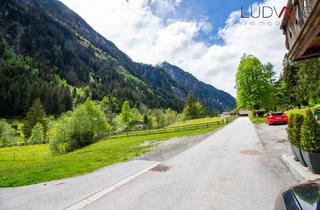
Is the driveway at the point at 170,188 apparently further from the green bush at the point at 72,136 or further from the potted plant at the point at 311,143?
the green bush at the point at 72,136

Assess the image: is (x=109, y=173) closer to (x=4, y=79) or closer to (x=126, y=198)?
(x=126, y=198)

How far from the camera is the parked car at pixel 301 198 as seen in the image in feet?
9.20

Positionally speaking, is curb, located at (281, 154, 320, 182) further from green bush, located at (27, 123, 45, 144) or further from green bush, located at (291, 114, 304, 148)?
green bush, located at (27, 123, 45, 144)

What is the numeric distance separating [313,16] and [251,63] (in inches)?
2138

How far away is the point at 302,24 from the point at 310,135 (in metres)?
5.82

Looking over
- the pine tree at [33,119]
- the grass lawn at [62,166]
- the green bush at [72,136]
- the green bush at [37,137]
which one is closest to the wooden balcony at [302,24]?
the grass lawn at [62,166]

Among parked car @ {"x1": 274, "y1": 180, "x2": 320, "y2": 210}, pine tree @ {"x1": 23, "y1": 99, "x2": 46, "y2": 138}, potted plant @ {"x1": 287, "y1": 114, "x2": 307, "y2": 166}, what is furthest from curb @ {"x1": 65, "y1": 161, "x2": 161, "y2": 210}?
pine tree @ {"x1": 23, "y1": 99, "x2": 46, "y2": 138}

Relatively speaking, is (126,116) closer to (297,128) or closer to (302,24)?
(297,128)

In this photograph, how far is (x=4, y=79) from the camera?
14350 cm

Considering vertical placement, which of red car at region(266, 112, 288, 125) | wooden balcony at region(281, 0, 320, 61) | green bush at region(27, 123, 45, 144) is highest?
wooden balcony at region(281, 0, 320, 61)

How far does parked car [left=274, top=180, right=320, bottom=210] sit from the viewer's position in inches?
110

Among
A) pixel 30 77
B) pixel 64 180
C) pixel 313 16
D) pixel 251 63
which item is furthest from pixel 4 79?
pixel 313 16

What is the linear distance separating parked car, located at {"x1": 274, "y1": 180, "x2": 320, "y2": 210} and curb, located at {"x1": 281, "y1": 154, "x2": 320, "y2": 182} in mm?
4624

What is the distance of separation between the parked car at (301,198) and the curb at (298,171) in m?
4.62
